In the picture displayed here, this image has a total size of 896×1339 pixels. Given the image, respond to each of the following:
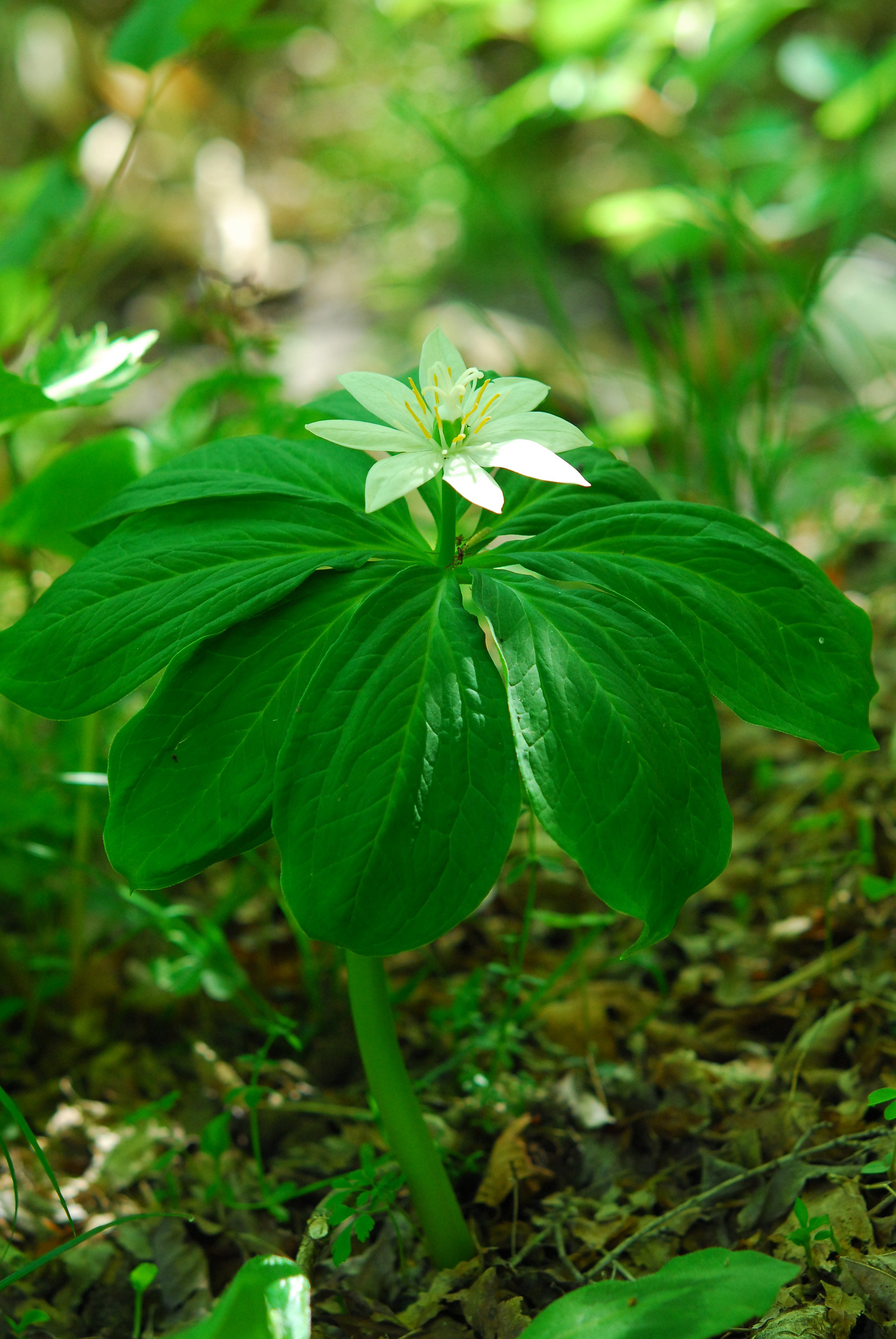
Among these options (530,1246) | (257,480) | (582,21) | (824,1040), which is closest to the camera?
(257,480)

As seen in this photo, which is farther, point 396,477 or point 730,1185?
point 730,1185

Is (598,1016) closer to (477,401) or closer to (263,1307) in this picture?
(263,1307)

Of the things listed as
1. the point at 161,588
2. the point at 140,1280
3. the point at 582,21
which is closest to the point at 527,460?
the point at 161,588

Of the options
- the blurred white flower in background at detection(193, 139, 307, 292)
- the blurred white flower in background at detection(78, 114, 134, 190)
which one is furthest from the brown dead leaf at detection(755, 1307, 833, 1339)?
the blurred white flower in background at detection(78, 114, 134, 190)

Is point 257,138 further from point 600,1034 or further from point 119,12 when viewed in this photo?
point 600,1034

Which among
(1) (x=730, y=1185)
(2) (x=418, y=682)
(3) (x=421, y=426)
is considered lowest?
(1) (x=730, y=1185)

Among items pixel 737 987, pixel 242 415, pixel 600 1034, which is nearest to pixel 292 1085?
pixel 600 1034

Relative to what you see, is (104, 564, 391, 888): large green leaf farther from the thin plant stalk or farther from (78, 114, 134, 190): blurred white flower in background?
(78, 114, 134, 190): blurred white flower in background
